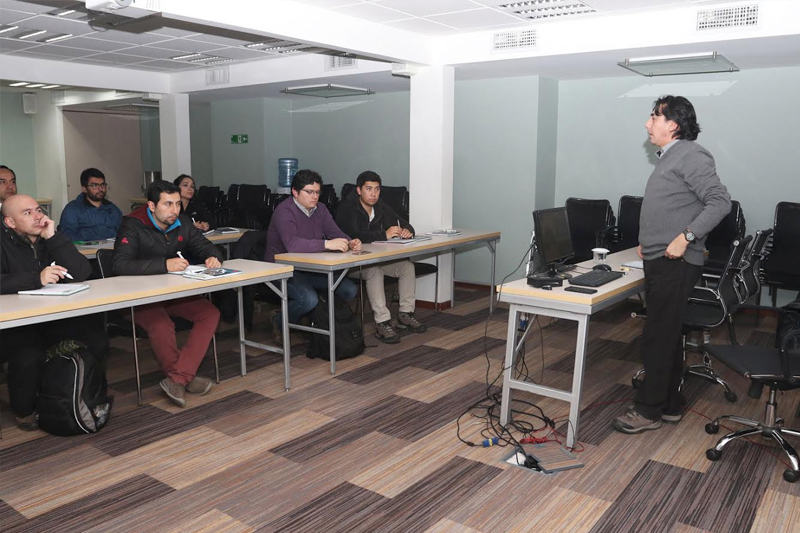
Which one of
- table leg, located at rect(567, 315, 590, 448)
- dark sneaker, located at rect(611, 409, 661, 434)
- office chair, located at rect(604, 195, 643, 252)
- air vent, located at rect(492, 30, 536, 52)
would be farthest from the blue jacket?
office chair, located at rect(604, 195, 643, 252)

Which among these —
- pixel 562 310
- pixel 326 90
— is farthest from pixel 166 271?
pixel 326 90

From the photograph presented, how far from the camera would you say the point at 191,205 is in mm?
6691

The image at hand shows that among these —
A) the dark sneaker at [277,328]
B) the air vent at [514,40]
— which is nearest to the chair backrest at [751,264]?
Result: the air vent at [514,40]

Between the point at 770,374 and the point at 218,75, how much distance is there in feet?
22.1

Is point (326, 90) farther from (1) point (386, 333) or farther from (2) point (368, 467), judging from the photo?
(2) point (368, 467)

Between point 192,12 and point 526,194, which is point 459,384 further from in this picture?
point 526,194

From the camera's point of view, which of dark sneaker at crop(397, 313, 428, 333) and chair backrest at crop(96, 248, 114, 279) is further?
dark sneaker at crop(397, 313, 428, 333)

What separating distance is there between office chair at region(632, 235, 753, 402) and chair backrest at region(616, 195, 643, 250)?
216 centimetres

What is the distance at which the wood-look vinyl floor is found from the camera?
2.57 metres

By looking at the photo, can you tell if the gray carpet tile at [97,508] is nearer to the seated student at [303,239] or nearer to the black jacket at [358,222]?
the seated student at [303,239]

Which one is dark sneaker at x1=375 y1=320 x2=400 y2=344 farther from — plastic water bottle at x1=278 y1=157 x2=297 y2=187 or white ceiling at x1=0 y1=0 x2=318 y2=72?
plastic water bottle at x1=278 y1=157 x2=297 y2=187

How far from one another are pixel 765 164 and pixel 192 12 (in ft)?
16.9

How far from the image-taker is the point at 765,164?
6008 mm

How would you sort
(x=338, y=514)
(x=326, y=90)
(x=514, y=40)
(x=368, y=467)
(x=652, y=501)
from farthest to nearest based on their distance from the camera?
(x=326, y=90) < (x=514, y=40) < (x=368, y=467) < (x=652, y=501) < (x=338, y=514)
